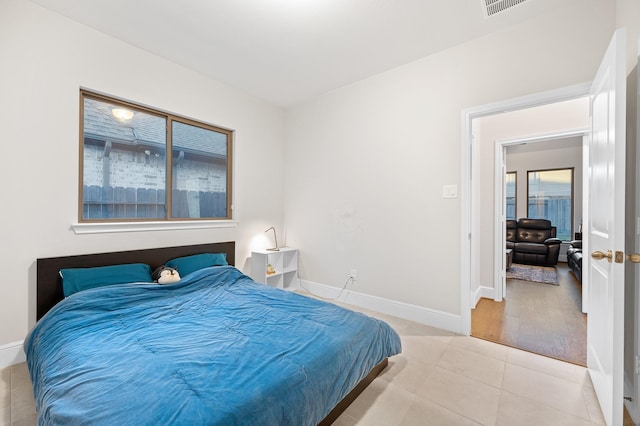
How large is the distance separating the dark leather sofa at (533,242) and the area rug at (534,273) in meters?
0.16

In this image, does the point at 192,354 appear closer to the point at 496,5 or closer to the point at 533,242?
the point at 496,5

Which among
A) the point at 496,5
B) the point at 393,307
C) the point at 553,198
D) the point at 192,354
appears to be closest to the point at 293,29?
the point at 496,5

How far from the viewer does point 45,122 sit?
87.7 inches

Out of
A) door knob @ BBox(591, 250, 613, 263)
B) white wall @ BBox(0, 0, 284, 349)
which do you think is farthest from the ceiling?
door knob @ BBox(591, 250, 613, 263)

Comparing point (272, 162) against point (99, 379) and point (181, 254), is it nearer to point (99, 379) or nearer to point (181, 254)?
point (181, 254)

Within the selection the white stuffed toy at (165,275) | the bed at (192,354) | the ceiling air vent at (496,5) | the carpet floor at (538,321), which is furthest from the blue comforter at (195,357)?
the ceiling air vent at (496,5)

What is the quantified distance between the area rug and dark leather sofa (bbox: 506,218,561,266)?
16 centimetres

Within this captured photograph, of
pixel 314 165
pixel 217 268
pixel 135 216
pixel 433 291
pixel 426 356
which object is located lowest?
pixel 426 356

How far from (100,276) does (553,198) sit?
351 inches

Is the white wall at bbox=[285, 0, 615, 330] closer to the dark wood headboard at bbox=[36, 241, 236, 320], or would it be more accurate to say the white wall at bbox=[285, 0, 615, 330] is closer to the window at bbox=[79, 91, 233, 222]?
the window at bbox=[79, 91, 233, 222]

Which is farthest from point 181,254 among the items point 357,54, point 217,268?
point 357,54

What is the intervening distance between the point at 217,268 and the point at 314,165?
192 cm

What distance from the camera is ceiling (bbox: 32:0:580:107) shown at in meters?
2.15

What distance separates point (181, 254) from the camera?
118 inches
